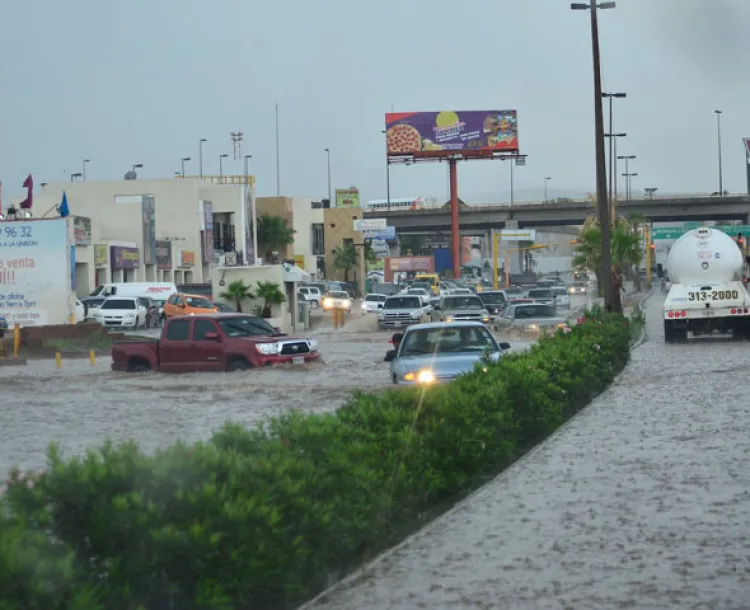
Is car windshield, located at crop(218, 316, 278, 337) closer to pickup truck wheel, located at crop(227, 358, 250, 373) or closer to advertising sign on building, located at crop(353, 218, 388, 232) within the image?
pickup truck wheel, located at crop(227, 358, 250, 373)

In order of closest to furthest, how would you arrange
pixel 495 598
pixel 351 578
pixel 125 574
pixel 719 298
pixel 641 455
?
pixel 125 574 → pixel 495 598 → pixel 351 578 → pixel 641 455 → pixel 719 298

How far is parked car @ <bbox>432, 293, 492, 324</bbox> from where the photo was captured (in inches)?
1970

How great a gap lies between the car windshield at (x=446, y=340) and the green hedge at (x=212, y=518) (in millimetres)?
10945

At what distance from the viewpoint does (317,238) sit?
126938 mm

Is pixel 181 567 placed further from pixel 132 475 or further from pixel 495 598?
pixel 495 598

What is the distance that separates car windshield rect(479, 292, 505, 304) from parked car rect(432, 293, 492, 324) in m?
5.41

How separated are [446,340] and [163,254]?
209 feet

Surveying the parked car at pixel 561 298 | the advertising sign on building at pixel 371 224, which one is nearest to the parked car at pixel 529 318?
the parked car at pixel 561 298

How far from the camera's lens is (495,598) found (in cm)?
836

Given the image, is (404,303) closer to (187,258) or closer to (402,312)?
(402,312)

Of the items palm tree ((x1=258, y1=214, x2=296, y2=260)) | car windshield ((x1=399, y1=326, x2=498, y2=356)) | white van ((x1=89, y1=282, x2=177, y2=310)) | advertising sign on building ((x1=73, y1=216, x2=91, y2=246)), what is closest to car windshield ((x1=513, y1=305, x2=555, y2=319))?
car windshield ((x1=399, y1=326, x2=498, y2=356))

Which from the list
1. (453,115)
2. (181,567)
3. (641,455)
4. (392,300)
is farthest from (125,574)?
(453,115)

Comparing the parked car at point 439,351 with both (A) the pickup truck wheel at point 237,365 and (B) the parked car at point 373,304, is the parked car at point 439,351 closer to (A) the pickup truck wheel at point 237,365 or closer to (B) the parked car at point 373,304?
(A) the pickup truck wheel at point 237,365

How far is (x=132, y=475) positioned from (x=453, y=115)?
3953 inches
